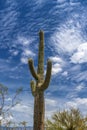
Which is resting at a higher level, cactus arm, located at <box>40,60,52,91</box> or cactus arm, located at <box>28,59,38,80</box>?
cactus arm, located at <box>28,59,38,80</box>

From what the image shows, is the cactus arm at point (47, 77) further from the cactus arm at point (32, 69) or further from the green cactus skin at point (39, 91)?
the cactus arm at point (32, 69)

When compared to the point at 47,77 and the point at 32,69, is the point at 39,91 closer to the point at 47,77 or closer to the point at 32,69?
the point at 32,69

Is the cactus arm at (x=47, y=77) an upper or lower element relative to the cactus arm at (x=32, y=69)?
lower

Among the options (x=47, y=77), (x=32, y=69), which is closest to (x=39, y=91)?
(x=32, y=69)

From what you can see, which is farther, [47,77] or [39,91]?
[39,91]

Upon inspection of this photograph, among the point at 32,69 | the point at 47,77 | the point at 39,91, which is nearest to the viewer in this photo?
the point at 47,77

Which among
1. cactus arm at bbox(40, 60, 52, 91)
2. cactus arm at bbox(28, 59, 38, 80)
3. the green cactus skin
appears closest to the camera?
cactus arm at bbox(40, 60, 52, 91)

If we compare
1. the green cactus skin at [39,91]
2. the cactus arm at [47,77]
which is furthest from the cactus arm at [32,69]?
the cactus arm at [47,77]

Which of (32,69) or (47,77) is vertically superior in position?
(32,69)

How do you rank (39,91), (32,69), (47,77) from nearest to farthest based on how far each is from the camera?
(47,77)
(32,69)
(39,91)

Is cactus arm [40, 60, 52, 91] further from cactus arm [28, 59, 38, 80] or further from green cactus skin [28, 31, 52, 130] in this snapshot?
cactus arm [28, 59, 38, 80]

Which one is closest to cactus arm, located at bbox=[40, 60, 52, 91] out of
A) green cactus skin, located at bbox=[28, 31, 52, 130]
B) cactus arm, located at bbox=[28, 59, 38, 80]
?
green cactus skin, located at bbox=[28, 31, 52, 130]

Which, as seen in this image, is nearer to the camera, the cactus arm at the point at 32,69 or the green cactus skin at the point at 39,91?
the cactus arm at the point at 32,69

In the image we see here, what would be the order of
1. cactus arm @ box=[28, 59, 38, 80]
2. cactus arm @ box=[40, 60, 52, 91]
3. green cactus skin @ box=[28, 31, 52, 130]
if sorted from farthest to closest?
green cactus skin @ box=[28, 31, 52, 130] → cactus arm @ box=[28, 59, 38, 80] → cactus arm @ box=[40, 60, 52, 91]
